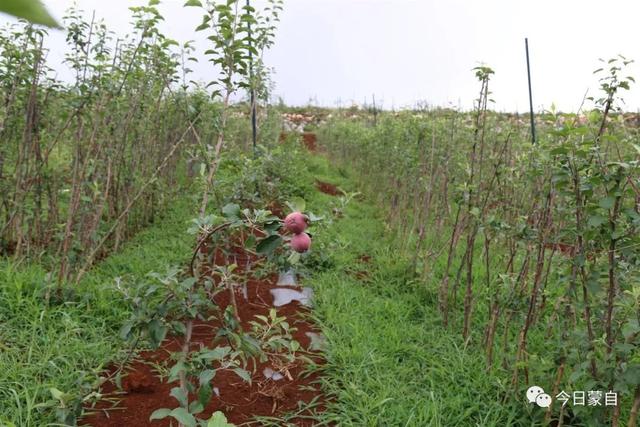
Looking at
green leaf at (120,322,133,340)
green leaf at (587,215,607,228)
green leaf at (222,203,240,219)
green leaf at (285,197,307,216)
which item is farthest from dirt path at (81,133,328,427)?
green leaf at (587,215,607,228)

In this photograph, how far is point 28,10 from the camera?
209 mm

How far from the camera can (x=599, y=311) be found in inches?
77.3

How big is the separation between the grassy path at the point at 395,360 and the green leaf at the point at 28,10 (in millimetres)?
2026

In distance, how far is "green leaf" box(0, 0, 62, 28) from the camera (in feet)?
0.66

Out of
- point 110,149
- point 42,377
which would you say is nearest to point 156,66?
point 110,149

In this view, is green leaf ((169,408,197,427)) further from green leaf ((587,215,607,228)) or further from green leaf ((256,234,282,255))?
green leaf ((587,215,607,228))

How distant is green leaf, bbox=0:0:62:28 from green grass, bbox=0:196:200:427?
58.7 inches

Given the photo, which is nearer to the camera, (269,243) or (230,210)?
(269,243)

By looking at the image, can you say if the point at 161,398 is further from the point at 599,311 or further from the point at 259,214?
the point at 599,311

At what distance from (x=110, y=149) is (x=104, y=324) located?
3.83ft

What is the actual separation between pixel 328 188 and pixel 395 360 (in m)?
5.10

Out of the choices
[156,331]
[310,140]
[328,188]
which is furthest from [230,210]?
[310,140]

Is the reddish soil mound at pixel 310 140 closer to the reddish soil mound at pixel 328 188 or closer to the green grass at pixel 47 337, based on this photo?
the reddish soil mound at pixel 328 188

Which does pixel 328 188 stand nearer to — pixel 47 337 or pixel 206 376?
pixel 47 337
